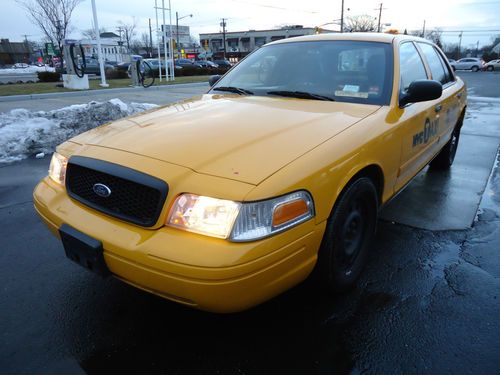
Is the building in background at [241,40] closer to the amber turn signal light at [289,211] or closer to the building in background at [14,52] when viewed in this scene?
the building in background at [14,52]

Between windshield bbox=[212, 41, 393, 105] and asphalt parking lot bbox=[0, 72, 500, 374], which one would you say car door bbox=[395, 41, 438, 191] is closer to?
windshield bbox=[212, 41, 393, 105]

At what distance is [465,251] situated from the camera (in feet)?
10.5

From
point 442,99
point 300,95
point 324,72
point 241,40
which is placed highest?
point 241,40

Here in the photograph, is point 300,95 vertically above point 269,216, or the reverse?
point 300,95

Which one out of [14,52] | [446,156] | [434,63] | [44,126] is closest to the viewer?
[434,63]

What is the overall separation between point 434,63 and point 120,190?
149 inches

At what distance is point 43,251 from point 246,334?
1912mm

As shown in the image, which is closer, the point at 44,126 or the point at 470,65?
the point at 44,126

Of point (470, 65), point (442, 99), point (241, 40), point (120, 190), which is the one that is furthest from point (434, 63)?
point (241, 40)

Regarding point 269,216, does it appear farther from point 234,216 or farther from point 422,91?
point 422,91

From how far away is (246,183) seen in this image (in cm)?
182

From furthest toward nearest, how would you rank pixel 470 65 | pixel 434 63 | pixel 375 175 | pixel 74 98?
pixel 470 65 < pixel 74 98 < pixel 434 63 < pixel 375 175

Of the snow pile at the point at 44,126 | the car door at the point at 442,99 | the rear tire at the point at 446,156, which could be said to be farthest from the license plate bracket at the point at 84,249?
the rear tire at the point at 446,156

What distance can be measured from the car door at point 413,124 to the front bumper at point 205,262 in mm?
1388
